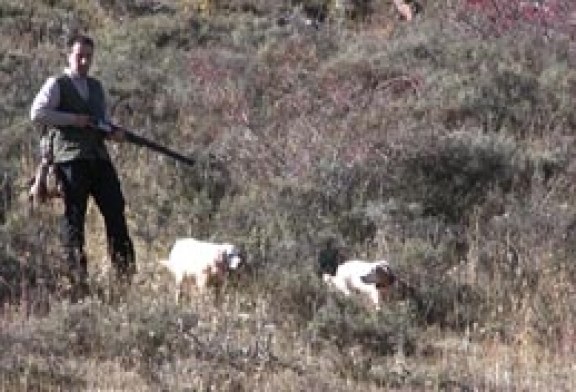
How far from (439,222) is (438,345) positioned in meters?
2.05

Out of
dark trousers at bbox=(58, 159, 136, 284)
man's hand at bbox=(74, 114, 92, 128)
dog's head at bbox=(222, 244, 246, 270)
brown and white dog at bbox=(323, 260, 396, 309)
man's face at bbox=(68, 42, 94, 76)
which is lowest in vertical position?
brown and white dog at bbox=(323, 260, 396, 309)

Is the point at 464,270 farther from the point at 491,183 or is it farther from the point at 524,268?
the point at 491,183

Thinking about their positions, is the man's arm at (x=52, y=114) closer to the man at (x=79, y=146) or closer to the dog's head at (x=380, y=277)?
the man at (x=79, y=146)

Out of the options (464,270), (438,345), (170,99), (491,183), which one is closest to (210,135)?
(170,99)

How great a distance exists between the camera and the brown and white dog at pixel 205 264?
7.61 meters

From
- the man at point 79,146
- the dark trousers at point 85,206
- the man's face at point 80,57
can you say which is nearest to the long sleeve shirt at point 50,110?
the man at point 79,146

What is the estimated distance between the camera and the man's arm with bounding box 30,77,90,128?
7375 millimetres

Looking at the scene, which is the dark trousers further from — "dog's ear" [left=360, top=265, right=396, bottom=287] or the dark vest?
"dog's ear" [left=360, top=265, right=396, bottom=287]

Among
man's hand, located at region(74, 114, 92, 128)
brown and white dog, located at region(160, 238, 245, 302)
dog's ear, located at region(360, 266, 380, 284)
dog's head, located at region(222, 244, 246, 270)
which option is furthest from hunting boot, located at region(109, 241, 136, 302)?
dog's ear, located at region(360, 266, 380, 284)

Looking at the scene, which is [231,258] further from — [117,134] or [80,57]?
[80,57]

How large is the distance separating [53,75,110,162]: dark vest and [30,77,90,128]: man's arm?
0.07 meters

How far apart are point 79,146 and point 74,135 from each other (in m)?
0.08

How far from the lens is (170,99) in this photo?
39.0ft

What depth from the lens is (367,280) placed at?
24.7ft
